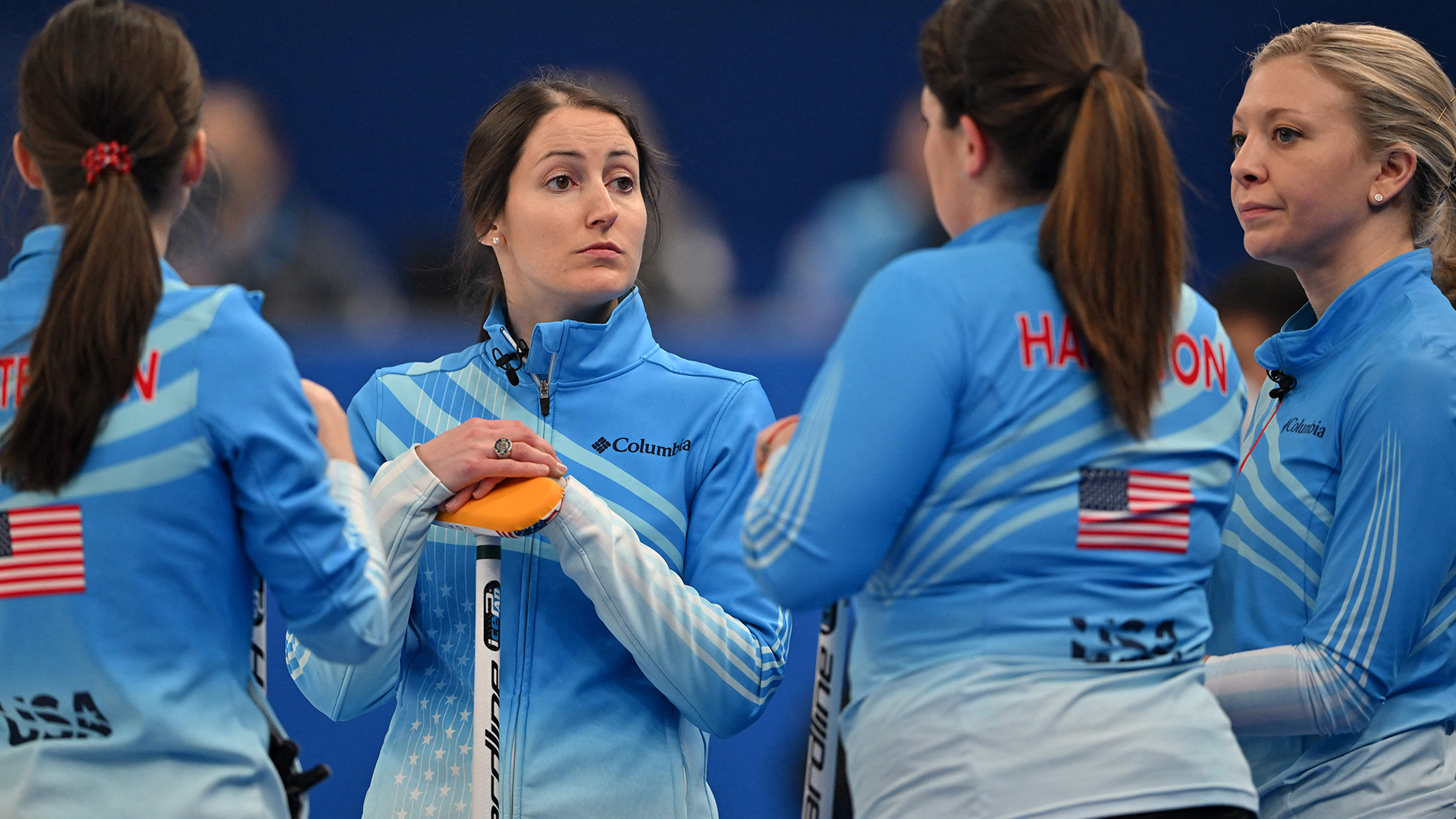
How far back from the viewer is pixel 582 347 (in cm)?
221

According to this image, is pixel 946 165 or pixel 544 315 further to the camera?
pixel 544 315

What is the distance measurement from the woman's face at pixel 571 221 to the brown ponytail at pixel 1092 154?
0.86 m

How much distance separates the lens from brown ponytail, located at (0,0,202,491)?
145 cm

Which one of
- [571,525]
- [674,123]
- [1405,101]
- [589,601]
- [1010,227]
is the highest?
[1405,101]

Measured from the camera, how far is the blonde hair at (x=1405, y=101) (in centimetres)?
208

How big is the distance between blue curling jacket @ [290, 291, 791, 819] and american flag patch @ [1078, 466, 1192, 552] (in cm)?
71

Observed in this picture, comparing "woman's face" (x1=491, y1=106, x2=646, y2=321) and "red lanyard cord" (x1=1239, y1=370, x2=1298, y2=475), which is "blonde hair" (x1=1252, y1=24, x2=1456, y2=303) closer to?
"red lanyard cord" (x1=1239, y1=370, x2=1298, y2=475)

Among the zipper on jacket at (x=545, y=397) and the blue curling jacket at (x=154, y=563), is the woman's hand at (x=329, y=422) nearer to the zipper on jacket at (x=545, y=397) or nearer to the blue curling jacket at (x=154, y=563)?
the blue curling jacket at (x=154, y=563)

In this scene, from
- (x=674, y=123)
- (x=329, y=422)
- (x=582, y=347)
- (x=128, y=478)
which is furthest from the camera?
(x=674, y=123)

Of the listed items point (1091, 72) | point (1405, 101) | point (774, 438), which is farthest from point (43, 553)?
point (1405, 101)

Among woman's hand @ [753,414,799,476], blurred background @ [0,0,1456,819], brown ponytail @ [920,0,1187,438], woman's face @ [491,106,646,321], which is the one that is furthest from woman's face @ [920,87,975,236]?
blurred background @ [0,0,1456,819]

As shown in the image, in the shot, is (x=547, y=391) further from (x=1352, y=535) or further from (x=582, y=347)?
(x=1352, y=535)

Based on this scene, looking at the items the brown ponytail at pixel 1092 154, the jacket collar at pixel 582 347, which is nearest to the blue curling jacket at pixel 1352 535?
the brown ponytail at pixel 1092 154

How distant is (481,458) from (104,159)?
0.69 meters
